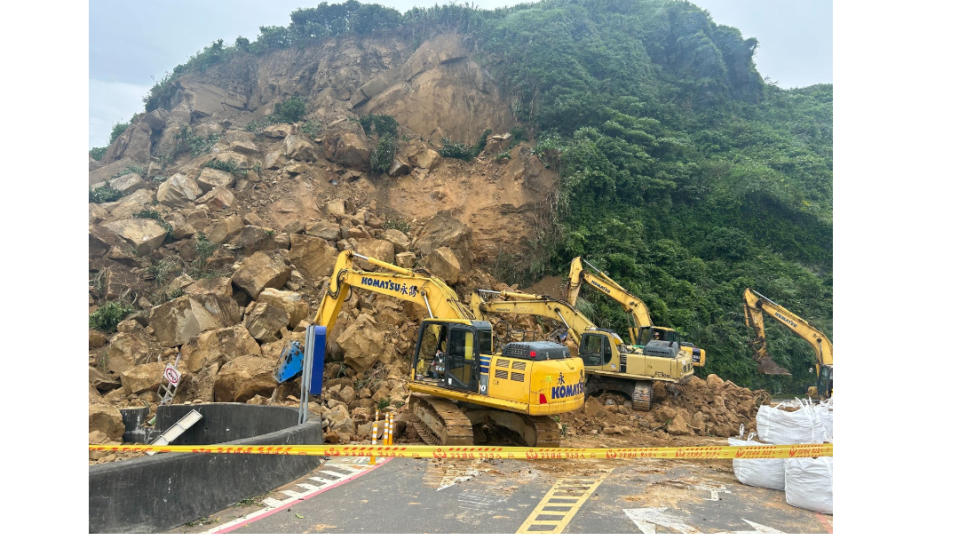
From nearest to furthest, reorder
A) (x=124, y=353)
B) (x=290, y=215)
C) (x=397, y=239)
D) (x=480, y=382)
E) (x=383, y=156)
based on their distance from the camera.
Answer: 1. (x=480, y=382)
2. (x=124, y=353)
3. (x=397, y=239)
4. (x=290, y=215)
5. (x=383, y=156)

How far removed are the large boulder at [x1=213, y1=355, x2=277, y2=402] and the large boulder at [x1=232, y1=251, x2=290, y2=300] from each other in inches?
145

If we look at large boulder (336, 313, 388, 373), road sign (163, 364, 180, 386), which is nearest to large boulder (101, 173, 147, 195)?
road sign (163, 364, 180, 386)

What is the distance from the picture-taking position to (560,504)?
6.03 metres

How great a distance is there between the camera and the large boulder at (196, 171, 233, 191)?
20.2m

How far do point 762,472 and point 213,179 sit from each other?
20556 mm

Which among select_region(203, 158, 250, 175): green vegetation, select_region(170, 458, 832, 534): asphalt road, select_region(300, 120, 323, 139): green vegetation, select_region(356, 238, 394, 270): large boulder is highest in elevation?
select_region(300, 120, 323, 139): green vegetation

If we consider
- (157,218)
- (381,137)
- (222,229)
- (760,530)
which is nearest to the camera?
(760,530)

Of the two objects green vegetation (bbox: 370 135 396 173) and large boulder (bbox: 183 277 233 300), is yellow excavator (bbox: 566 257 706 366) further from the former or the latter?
green vegetation (bbox: 370 135 396 173)

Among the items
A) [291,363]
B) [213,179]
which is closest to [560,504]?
[291,363]

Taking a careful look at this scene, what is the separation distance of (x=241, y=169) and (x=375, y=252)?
26.3 ft

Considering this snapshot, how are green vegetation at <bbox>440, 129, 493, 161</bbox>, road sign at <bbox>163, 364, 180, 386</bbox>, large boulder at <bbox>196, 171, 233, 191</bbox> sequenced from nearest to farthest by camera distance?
road sign at <bbox>163, 364, 180, 386</bbox>
large boulder at <bbox>196, 171, 233, 191</bbox>
green vegetation at <bbox>440, 129, 493, 161</bbox>

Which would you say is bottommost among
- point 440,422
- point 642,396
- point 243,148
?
point 642,396

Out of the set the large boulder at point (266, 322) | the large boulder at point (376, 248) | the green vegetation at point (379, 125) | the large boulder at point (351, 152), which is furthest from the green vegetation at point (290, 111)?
the large boulder at point (266, 322)

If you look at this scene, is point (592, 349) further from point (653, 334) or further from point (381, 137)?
point (381, 137)
